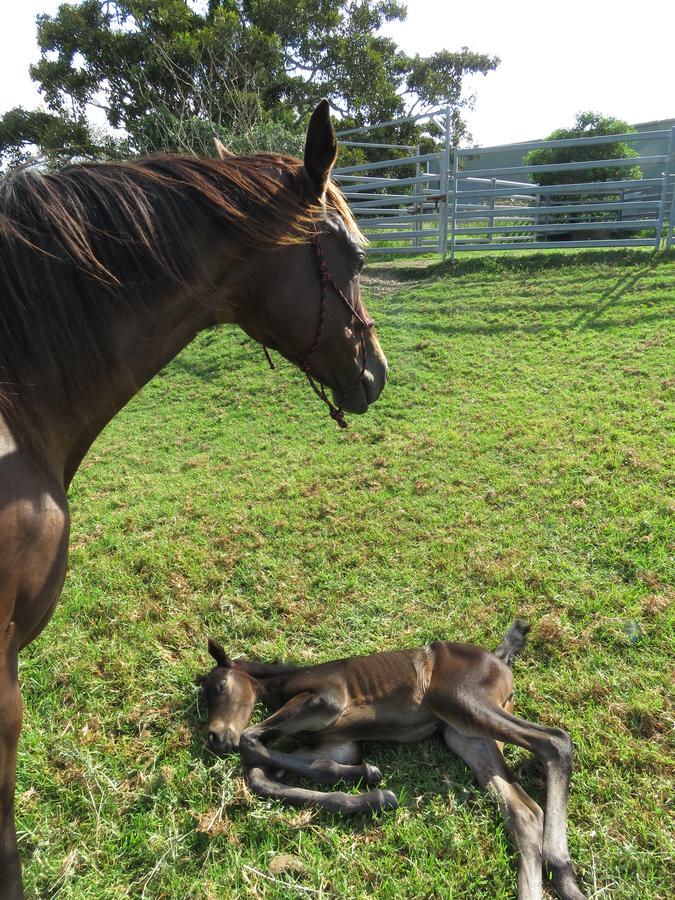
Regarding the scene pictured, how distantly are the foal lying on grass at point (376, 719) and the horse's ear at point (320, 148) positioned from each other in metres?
2.18

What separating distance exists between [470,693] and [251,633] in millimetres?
1437

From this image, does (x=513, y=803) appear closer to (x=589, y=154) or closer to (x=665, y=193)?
(x=665, y=193)

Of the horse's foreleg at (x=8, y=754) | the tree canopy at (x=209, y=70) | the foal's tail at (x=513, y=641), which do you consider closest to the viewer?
the horse's foreleg at (x=8, y=754)

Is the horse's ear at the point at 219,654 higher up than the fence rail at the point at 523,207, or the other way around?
the fence rail at the point at 523,207

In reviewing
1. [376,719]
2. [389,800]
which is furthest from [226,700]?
[389,800]

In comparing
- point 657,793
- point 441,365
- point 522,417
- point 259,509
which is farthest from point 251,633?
point 441,365

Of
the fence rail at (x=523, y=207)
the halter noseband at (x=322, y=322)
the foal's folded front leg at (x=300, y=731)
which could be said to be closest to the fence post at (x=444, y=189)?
the fence rail at (x=523, y=207)

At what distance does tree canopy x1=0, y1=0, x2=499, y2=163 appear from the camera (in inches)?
539

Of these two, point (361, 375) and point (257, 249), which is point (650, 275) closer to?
point (361, 375)

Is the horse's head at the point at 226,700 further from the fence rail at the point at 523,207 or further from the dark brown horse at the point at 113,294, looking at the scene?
the fence rail at the point at 523,207

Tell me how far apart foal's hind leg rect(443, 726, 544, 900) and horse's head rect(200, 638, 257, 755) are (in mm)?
970

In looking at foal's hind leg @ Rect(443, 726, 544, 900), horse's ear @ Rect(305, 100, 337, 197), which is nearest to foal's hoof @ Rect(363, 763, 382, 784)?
foal's hind leg @ Rect(443, 726, 544, 900)

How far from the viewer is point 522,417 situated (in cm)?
540

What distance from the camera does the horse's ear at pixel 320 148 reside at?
1808 millimetres
